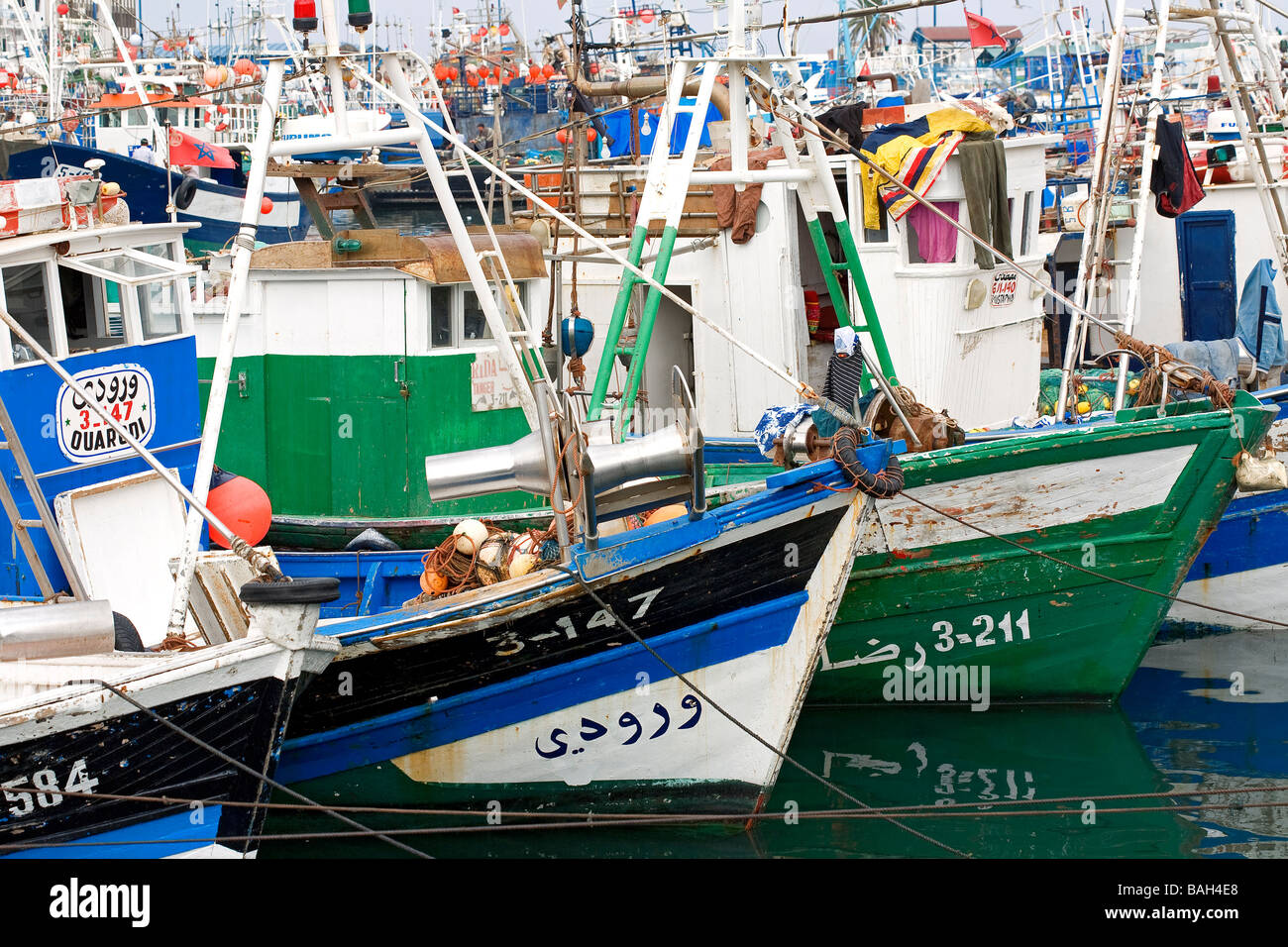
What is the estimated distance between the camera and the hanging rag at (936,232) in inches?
424

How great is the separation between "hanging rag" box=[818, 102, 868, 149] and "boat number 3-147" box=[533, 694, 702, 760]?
544 centimetres

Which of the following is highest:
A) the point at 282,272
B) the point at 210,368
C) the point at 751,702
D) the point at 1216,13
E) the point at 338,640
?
the point at 1216,13

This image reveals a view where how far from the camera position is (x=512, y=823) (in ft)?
25.3

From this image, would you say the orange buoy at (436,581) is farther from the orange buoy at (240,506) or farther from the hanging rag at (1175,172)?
the hanging rag at (1175,172)

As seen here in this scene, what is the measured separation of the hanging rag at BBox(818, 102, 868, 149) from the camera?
11.4 meters

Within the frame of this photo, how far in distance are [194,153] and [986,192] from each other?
75.6 feet

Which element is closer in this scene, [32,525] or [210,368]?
[32,525]

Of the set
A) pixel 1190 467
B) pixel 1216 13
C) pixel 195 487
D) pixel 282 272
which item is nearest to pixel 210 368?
pixel 282 272

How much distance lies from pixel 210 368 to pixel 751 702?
4.98 metres

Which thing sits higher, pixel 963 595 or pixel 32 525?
pixel 32 525

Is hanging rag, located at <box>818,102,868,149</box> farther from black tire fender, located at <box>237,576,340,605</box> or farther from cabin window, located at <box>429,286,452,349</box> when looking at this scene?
black tire fender, located at <box>237,576,340,605</box>

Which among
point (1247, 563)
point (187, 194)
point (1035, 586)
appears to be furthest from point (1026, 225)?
point (187, 194)

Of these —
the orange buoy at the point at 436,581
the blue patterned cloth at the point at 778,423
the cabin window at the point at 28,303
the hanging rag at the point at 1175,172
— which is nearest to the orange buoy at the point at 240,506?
the orange buoy at the point at 436,581

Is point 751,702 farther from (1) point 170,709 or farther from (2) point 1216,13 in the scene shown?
(2) point 1216,13
